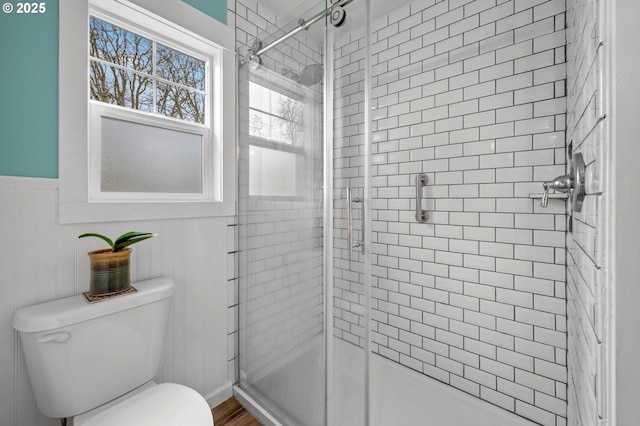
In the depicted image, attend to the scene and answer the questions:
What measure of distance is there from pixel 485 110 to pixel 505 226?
0.68m

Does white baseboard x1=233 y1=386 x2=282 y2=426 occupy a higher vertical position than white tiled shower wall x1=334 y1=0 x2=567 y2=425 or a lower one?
lower

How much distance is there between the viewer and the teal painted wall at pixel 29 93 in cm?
102

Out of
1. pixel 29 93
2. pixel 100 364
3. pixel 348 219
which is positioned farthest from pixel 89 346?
pixel 348 219

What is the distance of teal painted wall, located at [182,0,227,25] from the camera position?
1.56 metres

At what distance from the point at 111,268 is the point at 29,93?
0.72 metres

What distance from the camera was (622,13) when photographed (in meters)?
0.48

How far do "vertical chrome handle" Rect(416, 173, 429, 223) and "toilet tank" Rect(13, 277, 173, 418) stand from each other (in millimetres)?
1546

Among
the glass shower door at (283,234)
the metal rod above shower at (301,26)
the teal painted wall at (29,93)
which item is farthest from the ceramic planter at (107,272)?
the metal rod above shower at (301,26)

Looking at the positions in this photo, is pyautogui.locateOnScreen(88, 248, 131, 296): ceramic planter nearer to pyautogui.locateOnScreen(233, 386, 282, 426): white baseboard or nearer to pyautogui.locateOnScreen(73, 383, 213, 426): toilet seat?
pyautogui.locateOnScreen(73, 383, 213, 426): toilet seat

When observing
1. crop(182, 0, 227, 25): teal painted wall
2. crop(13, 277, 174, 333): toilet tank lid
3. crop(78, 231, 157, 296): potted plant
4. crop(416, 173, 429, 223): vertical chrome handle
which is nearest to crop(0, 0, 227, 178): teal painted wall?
crop(78, 231, 157, 296): potted plant

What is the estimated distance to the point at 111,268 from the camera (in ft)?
3.67

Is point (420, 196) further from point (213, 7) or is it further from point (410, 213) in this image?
point (213, 7)

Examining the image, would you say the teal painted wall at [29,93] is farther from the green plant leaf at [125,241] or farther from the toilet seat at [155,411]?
the toilet seat at [155,411]

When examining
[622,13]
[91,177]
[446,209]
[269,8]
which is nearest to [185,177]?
[91,177]
